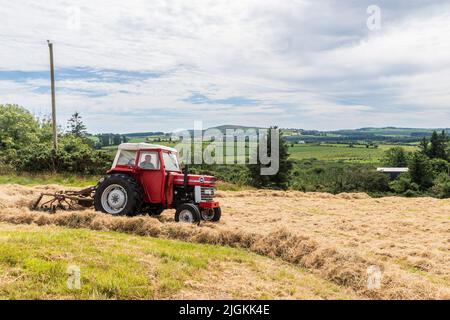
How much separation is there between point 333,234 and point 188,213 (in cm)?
309

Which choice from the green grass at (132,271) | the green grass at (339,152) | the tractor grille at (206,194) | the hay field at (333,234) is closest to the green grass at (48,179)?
the hay field at (333,234)

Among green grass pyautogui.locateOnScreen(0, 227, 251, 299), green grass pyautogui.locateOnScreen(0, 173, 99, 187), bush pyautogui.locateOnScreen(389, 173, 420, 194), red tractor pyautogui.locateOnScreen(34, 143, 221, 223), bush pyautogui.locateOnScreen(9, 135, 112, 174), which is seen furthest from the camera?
bush pyautogui.locateOnScreen(389, 173, 420, 194)

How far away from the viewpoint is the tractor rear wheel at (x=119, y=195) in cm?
919

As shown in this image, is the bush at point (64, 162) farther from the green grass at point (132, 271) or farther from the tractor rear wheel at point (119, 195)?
the green grass at point (132, 271)

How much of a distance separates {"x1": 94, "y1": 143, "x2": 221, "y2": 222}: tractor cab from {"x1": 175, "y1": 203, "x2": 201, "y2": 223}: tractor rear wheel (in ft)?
0.11

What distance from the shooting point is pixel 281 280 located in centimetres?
552

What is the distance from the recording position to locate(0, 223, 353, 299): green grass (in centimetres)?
470

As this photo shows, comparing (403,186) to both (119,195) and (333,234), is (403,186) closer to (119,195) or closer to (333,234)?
(333,234)

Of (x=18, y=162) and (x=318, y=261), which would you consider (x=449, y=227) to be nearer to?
(x=318, y=261)

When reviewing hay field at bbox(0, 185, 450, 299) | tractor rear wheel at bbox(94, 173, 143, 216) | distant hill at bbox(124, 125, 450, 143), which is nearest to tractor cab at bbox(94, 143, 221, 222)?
tractor rear wheel at bbox(94, 173, 143, 216)

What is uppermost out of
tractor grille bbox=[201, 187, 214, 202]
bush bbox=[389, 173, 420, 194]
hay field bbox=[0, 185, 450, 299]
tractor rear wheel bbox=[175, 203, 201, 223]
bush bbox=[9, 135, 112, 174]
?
bush bbox=[9, 135, 112, 174]

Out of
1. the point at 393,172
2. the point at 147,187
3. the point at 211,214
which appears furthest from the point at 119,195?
the point at 393,172

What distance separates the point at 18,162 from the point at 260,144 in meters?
21.4

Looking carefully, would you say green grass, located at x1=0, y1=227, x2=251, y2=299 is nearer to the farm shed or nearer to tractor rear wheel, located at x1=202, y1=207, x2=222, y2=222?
tractor rear wheel, located at x1=202, y1=207, x2=222, y2=222
